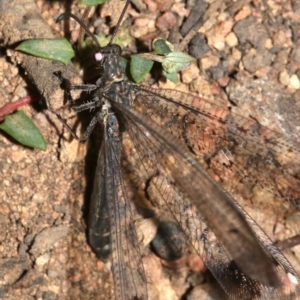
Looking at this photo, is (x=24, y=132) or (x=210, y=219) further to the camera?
(x=24, y=132)

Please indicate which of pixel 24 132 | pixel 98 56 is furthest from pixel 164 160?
pixel 24 132

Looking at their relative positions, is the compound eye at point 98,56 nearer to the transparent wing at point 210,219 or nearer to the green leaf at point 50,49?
the green leaf at point 50,49

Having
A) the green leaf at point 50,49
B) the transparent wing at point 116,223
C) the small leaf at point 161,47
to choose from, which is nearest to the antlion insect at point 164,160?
the transparent wing at point 116,223

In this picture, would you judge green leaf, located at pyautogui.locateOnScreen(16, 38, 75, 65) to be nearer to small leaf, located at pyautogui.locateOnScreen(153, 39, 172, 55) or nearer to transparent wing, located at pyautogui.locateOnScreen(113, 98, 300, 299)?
transparent wing, located at pyautogui.locateOnScreen(113, 98, 300, 299)

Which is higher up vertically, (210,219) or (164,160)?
(164,160)

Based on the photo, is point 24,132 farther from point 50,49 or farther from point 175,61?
point 175,61

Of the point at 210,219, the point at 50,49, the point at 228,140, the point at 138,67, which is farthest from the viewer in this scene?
the point at 228,140

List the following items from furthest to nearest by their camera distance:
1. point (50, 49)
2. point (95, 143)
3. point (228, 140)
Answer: point (95, 143)
point (228, 140)
point (50, 49)
